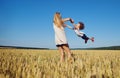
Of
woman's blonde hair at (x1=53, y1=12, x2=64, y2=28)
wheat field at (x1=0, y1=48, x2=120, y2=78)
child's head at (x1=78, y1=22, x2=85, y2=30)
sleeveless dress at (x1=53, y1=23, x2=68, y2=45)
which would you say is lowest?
wheat field at (x1=0, y1=48, x2=120, y2=78)

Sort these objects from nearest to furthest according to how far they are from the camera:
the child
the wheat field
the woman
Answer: the wheat field, the child, the woman

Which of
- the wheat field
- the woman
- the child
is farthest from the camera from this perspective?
the woman

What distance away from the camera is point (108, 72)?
12.8 ft

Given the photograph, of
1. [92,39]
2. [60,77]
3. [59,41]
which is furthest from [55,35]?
[60,77]

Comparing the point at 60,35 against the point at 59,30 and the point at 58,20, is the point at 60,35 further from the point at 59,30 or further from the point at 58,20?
the point at 58,20

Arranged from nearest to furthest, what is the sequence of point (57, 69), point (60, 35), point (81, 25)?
1. point (57, 69)
2. point (81, 25)
3. point (60, 35)

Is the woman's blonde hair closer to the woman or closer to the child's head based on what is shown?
the woman

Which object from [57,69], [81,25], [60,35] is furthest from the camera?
[60,35]

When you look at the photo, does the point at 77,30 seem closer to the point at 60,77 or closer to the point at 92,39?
the point at 92,39

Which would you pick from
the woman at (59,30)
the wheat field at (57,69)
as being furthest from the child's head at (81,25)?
the wheat field at (57,69)

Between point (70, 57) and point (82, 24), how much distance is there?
1061 mm

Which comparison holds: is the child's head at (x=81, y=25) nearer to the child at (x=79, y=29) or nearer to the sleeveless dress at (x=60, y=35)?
the child at (x=79, y=29)

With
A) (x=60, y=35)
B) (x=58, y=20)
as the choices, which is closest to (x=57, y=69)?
(x=60, y=35)

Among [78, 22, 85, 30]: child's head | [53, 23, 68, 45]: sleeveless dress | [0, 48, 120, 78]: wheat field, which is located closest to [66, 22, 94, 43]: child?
[78, 22, 85, 30]: child's head
